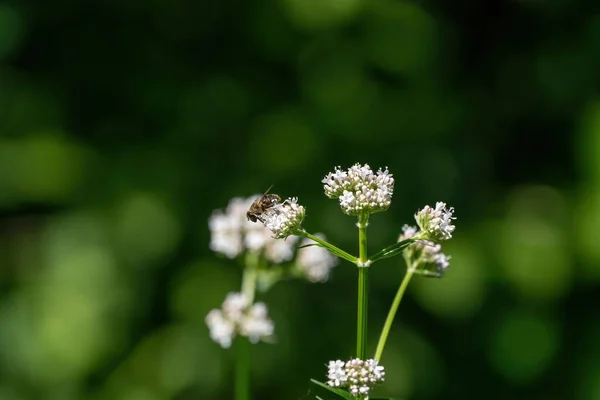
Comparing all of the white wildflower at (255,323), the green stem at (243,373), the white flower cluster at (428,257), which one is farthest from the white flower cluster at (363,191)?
the white wildflower at (255,323)

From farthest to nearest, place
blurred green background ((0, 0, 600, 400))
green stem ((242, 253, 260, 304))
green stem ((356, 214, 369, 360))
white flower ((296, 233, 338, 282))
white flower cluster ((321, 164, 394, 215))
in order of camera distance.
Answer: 1. blurred green background ((0, 0, 600, 400))
2. white flower ((296, 233, 338, 282))
3. green stem ((242, 253, 260, 304))
4. white flower cluster ((321, 164, 394, 215))
5. green stem ((356, 214, 369, 360))

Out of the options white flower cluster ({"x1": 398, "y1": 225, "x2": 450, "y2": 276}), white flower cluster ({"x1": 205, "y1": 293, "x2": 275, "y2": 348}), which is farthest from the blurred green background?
white flower cluster ({"x1": 398, "y1": 225, "x2": 450, "y2": 276})

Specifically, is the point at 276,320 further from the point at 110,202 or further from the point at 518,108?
the point at 518,108

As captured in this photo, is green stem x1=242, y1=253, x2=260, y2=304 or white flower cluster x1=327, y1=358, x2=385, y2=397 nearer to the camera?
white flower cluster x1=327, y1=358, x2=385, y2=397

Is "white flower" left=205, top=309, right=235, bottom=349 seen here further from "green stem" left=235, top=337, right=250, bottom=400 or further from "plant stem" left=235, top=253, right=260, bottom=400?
"green stem" left=235, top=337, right=250, bottom=400

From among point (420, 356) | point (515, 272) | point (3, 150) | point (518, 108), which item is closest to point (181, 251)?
point (3, 150)

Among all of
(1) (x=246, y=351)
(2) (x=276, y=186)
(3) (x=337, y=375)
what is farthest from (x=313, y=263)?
(2) (x=276, y=186)

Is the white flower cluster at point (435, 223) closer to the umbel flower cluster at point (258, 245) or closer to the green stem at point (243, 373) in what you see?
the green stem at point (243, 373)
